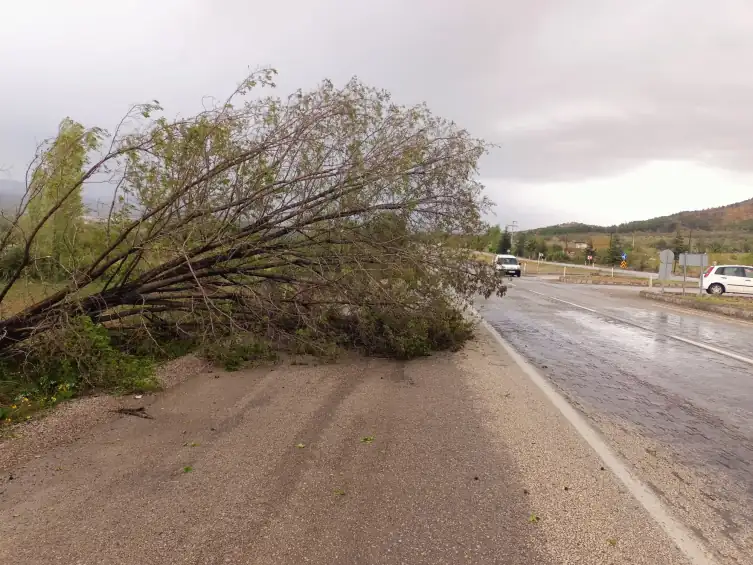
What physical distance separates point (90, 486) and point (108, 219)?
4530 millimetres

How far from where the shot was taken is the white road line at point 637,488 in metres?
3.04

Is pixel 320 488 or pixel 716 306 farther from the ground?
pixel 320 488

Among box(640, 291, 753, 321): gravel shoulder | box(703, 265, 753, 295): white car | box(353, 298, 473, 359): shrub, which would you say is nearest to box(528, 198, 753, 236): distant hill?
box(703, 265, 753, 295): white car

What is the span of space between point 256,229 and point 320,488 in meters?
4.42

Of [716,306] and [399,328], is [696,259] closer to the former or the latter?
[716,306]

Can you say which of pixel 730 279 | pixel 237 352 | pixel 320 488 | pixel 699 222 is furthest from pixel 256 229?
pixel 699 222

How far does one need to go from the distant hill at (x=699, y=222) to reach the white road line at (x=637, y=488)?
433 feet

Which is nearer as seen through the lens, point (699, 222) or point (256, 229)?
point (256, 229)

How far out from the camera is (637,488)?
3789 millimetres

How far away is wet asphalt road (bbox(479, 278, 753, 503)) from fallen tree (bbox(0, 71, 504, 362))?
2504mm

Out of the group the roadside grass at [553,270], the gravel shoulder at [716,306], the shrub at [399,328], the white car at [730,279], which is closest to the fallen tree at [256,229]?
the shrub at [399,328]

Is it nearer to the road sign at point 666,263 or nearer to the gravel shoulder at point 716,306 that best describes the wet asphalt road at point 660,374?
the gravel shoulder at point 716,306

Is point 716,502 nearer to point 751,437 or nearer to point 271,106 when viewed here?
point 751,437

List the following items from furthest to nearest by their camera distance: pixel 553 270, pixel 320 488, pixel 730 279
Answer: pixel 553 270 → pixel 730 279 → pixel 320 488
